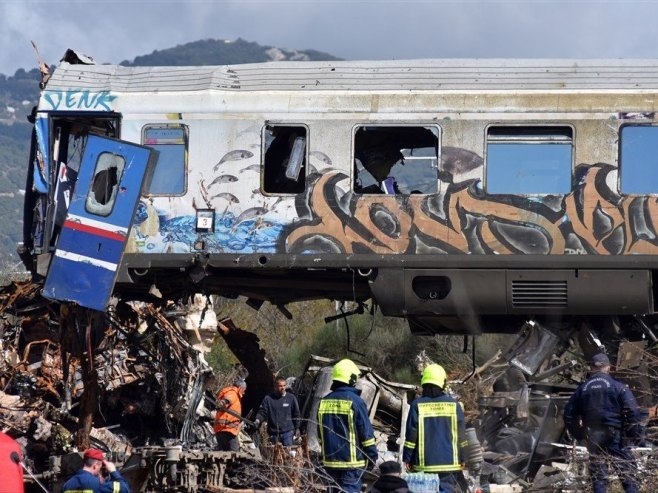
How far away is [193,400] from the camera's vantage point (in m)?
17.3

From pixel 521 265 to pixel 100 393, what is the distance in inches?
265

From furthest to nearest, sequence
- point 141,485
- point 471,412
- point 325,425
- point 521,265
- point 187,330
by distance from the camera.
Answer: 1. point 187,330
2. point 471,412
3. point 521,265
4. point 141,485
5. point 325,425

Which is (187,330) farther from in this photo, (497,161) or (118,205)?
(497,161)

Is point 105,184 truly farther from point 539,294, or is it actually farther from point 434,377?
point 434,377

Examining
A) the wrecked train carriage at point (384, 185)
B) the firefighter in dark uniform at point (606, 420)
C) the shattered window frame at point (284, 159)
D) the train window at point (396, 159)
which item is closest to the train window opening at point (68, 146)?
the wrecked train carriage at point (384, 185)

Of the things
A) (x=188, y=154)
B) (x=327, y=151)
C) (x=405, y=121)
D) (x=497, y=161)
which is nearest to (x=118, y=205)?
(x=188, y=154)

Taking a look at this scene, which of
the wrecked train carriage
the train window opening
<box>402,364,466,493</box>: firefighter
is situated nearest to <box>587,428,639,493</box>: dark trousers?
<box>402,364,466,493</box>: firefighter

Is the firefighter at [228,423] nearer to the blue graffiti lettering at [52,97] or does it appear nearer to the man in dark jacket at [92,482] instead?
the blue graffiti lettering at [52,97]

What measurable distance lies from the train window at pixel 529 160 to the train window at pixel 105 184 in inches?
163

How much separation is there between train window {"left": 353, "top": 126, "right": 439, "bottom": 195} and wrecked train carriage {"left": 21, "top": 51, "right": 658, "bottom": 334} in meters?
0.02

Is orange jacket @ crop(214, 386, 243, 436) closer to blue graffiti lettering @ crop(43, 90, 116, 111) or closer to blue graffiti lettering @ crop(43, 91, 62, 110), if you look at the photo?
blue graffiti lettering @ crop(43, 90, 116, 111)

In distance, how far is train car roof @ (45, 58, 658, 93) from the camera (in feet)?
48.3

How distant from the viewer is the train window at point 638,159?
14375 mm

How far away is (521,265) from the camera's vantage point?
47.5 ft
